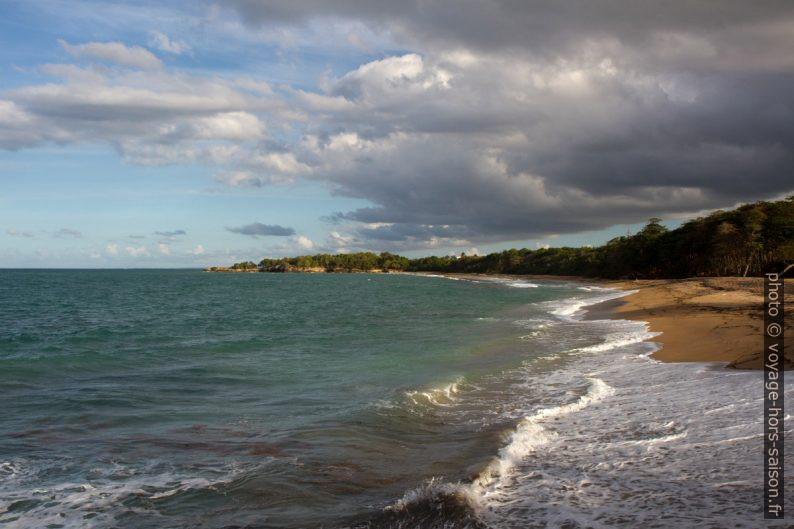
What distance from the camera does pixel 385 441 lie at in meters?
10.0

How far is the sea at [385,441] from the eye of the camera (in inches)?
260

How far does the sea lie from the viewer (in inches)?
260

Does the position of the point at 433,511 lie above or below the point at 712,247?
below

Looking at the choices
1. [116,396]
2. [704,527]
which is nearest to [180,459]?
[116,396]

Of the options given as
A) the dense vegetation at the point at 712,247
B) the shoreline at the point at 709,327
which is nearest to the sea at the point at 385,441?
the shoreline at the point at 709,327

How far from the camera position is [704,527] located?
545 centimetres

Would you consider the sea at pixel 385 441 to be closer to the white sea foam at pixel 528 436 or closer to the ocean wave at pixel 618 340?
the white sea foam at pixel 528 436

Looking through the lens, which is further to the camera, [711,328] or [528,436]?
[711,328]

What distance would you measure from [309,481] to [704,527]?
493cm

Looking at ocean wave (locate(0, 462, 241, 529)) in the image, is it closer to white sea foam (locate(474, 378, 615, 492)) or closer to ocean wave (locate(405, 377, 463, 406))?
white sea foam (locate(474, 378, 615, 492))

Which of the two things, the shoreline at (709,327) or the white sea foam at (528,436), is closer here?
the white sea foam at (528,436)

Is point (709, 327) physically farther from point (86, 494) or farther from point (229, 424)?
point (86, 494)

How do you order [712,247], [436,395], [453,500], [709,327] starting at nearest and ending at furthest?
[453,500], [436,395], [709,327], [712,247]

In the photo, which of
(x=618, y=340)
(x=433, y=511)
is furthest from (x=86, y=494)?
(x=618, y=340)
